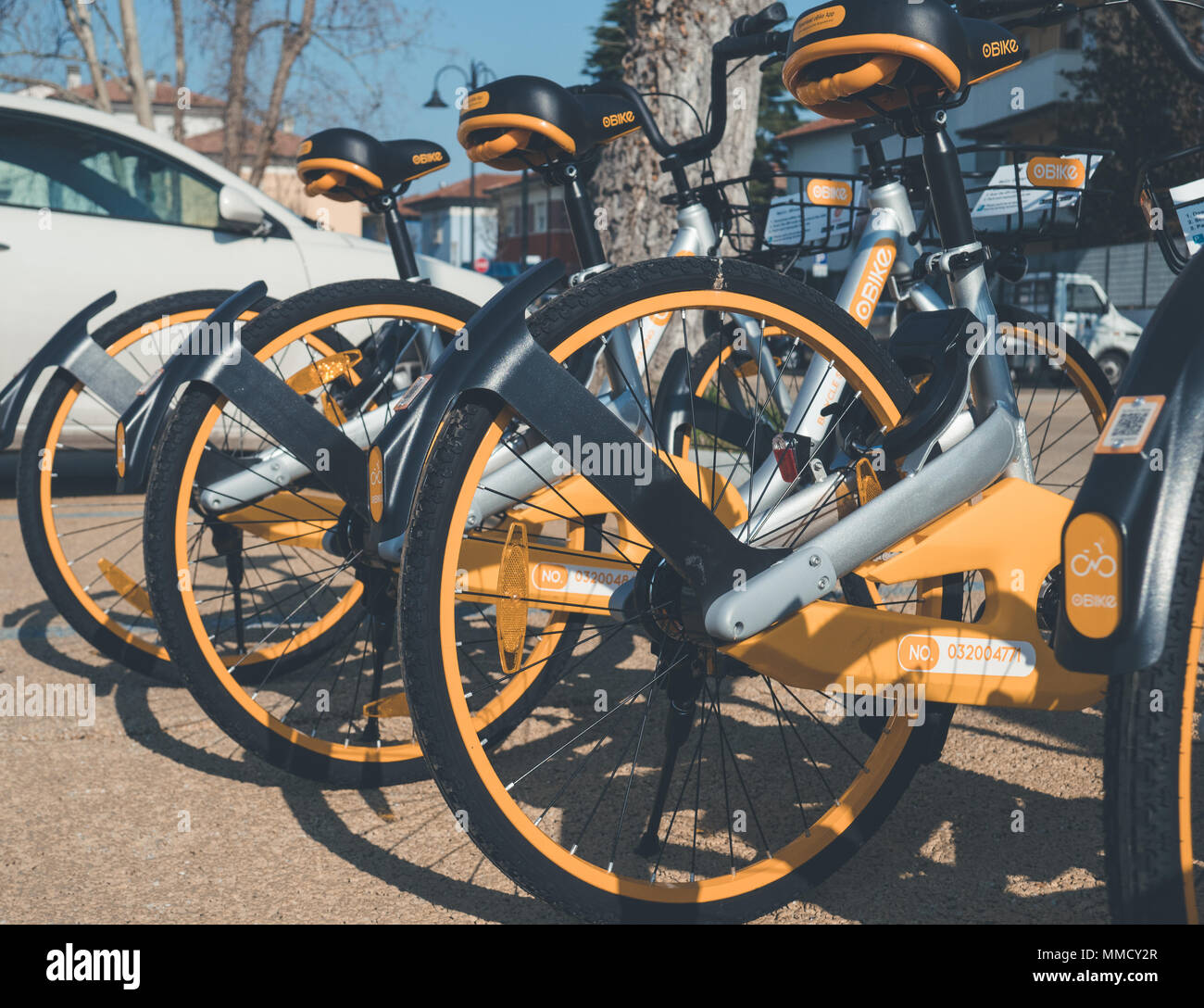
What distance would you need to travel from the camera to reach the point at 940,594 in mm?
2375

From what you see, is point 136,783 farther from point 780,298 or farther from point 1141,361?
point 1141,361

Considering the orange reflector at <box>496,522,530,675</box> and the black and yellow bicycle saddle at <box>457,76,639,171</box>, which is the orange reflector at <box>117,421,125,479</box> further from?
the orange reflector at <box>496,522,530,675</box>

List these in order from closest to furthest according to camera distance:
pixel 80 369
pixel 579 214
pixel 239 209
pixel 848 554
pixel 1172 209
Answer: pixel 848 554 → pixel 1172 209 → pixel 579 214 → pixel 80 369 → pixel 239 209

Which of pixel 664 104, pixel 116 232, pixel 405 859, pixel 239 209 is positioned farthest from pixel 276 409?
pixel 664 104

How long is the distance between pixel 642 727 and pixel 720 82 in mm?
2044

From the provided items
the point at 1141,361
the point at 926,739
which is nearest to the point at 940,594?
the point at 926,739

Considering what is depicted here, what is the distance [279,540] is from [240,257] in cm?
405

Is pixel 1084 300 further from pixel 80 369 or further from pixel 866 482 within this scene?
pixel 866 482

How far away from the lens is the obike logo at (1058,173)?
10.2ft

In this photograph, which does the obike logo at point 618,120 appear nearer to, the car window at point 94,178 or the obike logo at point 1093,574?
the obike logo at point 1093,574

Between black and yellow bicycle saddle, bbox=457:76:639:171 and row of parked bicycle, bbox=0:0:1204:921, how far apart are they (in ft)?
0.04

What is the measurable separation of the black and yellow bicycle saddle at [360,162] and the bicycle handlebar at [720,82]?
0.59 m

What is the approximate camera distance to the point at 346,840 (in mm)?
2633

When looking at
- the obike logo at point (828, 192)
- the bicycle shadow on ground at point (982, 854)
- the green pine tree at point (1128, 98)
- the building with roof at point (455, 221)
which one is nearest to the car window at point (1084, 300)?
the green pine tree at point (1128, 98)
